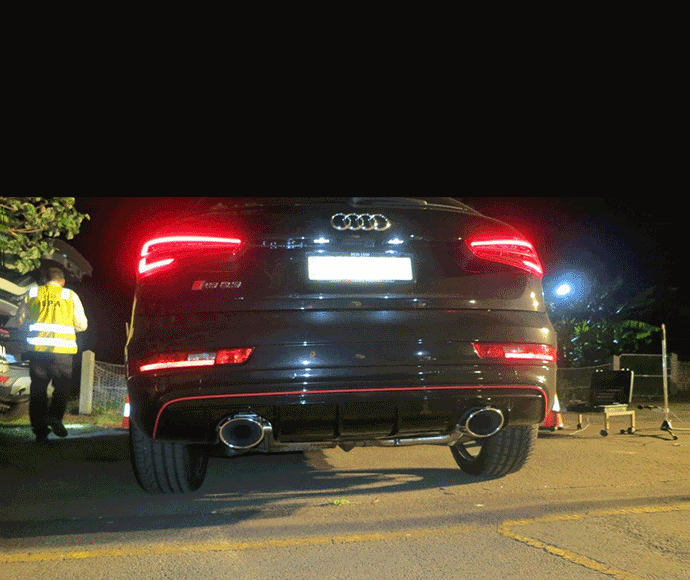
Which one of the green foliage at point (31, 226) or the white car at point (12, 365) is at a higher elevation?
the green foliage at point (31, 226)

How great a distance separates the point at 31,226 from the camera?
987 cm

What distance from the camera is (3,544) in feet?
11.6

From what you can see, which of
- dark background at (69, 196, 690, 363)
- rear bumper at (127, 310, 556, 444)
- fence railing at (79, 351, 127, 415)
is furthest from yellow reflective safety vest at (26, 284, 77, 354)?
dark background at (69, 196, 690, 363)

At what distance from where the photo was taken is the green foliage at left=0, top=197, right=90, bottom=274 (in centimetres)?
950

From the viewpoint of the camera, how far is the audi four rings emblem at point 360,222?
396 centimetres

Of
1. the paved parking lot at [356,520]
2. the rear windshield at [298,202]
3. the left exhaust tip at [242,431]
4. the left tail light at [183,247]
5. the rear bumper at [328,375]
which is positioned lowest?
the paved parking lot at [356,520]

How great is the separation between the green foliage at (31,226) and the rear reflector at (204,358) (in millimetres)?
6510

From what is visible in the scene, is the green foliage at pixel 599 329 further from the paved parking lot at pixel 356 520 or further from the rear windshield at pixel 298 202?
the rear windshield at pixel 298 202

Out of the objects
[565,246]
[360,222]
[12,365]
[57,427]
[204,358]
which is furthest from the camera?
[565,246]

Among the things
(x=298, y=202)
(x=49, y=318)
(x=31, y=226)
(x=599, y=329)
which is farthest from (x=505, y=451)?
(x=599, y=329)

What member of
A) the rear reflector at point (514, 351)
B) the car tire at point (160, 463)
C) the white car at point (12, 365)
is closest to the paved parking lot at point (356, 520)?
the car tire at point (160, 463)

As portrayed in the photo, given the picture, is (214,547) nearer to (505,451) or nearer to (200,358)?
Answer: (200,358)

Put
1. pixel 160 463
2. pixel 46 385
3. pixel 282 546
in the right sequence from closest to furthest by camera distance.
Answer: pixel 282 546 < pixel 160 463 < pixel 46 385

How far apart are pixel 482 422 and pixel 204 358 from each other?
59.0 inches
